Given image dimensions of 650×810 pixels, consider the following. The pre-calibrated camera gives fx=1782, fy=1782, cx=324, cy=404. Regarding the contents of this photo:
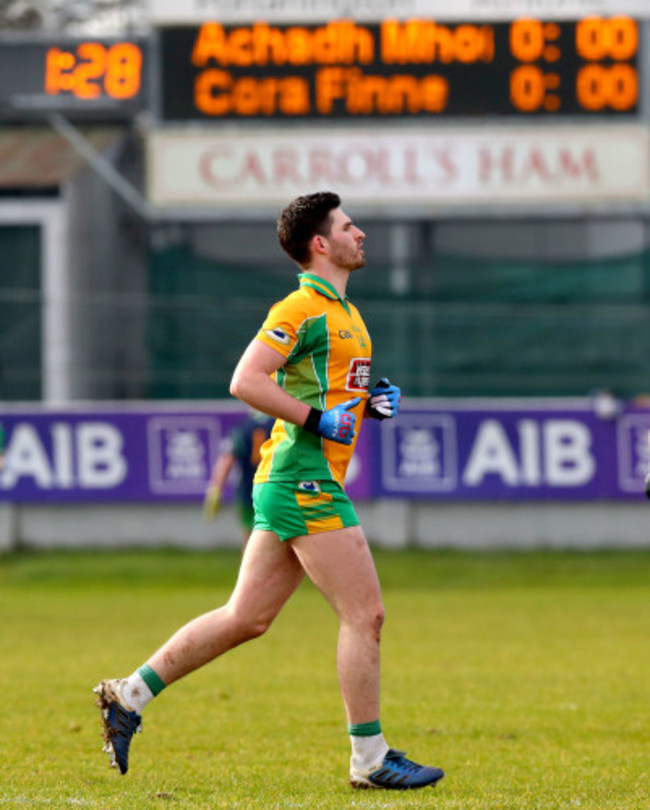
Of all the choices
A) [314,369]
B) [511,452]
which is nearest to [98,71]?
[511,452]

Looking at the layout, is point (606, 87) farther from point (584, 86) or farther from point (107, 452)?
point (107, 452)

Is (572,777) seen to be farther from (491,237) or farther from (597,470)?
(491,237)

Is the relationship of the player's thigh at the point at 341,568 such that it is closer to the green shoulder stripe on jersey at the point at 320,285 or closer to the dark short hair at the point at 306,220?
the green shoulder stripe on jersey at the point at 320,285

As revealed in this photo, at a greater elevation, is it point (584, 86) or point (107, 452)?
point (584, 86)

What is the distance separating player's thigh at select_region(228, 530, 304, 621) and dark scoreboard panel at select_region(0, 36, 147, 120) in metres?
20.7

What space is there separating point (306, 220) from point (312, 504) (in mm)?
1075

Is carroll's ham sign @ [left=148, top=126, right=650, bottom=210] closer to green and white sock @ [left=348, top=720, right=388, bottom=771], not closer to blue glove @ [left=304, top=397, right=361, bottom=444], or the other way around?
blue glove @ [left=304, top=397, right=361, bottom=444]

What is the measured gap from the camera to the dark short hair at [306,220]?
6.71 m

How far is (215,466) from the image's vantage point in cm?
2033

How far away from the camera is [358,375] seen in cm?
669

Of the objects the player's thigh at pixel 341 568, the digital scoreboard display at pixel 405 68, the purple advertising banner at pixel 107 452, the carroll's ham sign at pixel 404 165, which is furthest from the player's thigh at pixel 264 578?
the carroll's ham sign at pixel 404 165

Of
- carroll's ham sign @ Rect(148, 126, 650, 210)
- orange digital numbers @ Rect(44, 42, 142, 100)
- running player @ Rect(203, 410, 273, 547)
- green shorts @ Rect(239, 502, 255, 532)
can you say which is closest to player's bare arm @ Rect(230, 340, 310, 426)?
running player @ Rect(203, 410, 273, 547)

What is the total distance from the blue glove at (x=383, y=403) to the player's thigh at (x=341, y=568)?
0.49 meters

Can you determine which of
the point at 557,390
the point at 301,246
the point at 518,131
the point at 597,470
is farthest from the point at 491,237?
the point at 301,246
